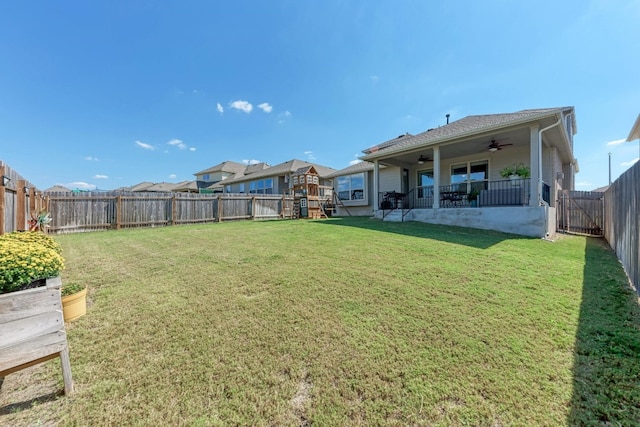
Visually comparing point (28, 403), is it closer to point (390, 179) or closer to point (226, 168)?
point (390, 179)

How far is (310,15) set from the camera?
10.4 metres

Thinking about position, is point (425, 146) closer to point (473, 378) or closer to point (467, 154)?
point (467, 154)

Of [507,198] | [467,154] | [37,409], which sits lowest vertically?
[37,409]

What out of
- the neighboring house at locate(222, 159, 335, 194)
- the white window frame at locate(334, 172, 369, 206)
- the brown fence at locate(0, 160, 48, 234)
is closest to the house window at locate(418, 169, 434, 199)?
the white window frame at locate(334, 172, 369, 206)

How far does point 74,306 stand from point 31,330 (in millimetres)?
1448

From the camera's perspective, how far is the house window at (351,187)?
1769 cm

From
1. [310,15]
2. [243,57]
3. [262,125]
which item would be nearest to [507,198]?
[310,15]

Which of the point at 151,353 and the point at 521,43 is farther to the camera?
the point at 521,43

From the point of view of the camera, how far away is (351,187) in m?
18.1

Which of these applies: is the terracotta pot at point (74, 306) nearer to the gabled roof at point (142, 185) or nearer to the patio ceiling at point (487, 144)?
the patio ceiling at point (487, 144)

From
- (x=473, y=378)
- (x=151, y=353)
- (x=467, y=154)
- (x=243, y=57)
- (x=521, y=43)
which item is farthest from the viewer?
(x=243, y=57)

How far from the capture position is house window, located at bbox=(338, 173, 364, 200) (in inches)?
696

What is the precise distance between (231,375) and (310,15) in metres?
12.6

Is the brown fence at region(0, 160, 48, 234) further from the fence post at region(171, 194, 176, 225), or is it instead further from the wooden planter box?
the fence post at region(171, 194, 176, 225)
